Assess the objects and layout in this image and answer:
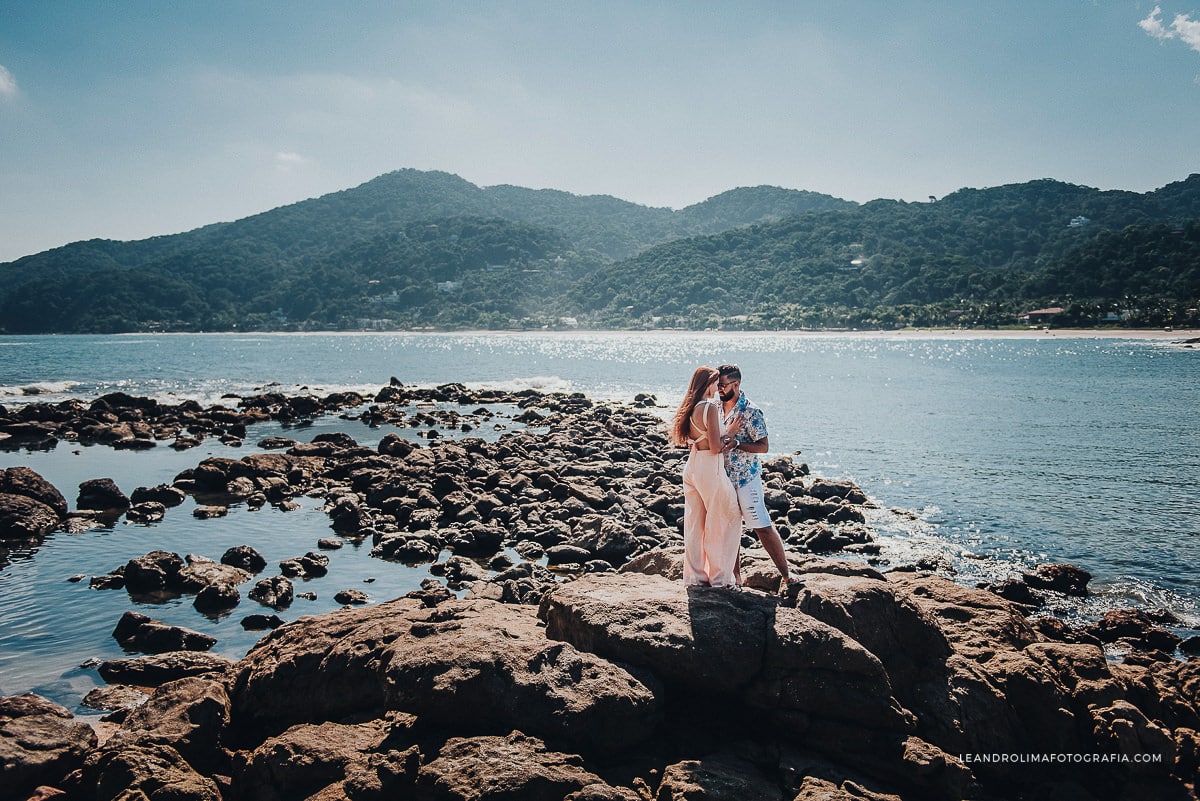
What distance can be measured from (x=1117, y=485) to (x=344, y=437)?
2887 cm

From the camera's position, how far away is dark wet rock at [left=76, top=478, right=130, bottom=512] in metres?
20.4

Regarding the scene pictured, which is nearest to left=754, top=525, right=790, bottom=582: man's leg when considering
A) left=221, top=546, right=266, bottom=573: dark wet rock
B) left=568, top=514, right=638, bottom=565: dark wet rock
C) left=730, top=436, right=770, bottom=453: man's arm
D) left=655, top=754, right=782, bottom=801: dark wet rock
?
left=730, top=436, right=770, bottom=453: man's arm

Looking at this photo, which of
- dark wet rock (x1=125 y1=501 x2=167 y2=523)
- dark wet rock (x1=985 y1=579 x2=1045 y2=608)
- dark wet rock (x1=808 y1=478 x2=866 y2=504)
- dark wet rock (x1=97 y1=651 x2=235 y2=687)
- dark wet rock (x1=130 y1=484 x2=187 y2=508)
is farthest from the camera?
dark wet rock (x1=808 y1=478 x2=866 y2=504)

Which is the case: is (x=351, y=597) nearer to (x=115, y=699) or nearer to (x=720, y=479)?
(x=115, y=699)

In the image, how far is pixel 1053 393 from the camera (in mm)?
49938

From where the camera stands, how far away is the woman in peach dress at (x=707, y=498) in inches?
342

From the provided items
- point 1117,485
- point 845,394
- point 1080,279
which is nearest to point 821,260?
point 1080,279

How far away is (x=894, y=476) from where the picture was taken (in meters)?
26.2

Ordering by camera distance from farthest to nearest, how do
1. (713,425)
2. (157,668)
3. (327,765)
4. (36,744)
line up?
(157,668) → (713,425) → (36,744) → (327,765)

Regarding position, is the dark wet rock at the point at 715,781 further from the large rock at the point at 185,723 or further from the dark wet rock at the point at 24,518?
the dark wet rock at the point at 24,518

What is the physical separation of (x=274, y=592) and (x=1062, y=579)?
15604mm

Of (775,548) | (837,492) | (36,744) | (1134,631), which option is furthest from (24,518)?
(1134,631)

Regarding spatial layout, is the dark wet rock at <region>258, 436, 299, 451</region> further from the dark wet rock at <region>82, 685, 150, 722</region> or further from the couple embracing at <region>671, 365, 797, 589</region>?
the couple embracing at <region>671, 365, 797, 589</region>

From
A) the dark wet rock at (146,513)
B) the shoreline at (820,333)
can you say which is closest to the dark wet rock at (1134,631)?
the dark wet rock at (146,513)
